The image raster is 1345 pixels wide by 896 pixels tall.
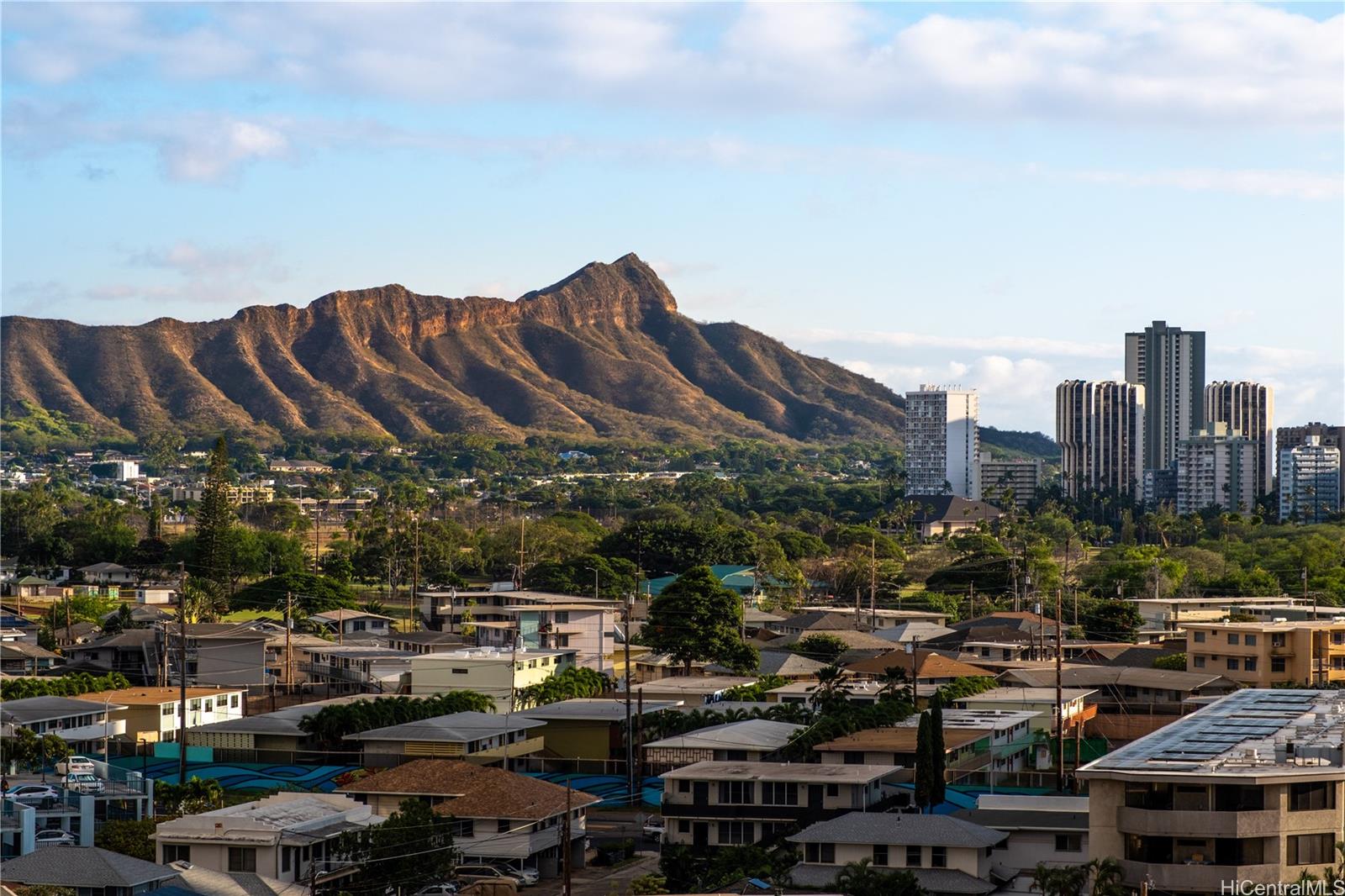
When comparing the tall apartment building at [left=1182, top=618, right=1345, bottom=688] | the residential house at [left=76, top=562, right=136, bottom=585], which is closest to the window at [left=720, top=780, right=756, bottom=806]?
the tall apartment building at [left=1182, top=618, right=1345, bottom=688]

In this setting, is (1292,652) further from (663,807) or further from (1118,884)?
(1118,884)

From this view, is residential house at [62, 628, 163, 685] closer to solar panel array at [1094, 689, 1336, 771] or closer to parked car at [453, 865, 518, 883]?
parked car at [453, 865, 518, 883]

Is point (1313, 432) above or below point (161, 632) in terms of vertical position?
above

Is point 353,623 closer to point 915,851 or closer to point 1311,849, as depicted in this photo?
point 915,851

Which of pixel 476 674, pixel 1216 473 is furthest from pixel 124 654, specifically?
pixel 1216 473

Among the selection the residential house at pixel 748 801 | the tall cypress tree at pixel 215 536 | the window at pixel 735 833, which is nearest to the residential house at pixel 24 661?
the tall cypress tree at pixel 215 536

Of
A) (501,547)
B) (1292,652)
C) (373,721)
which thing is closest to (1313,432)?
(501,547)
